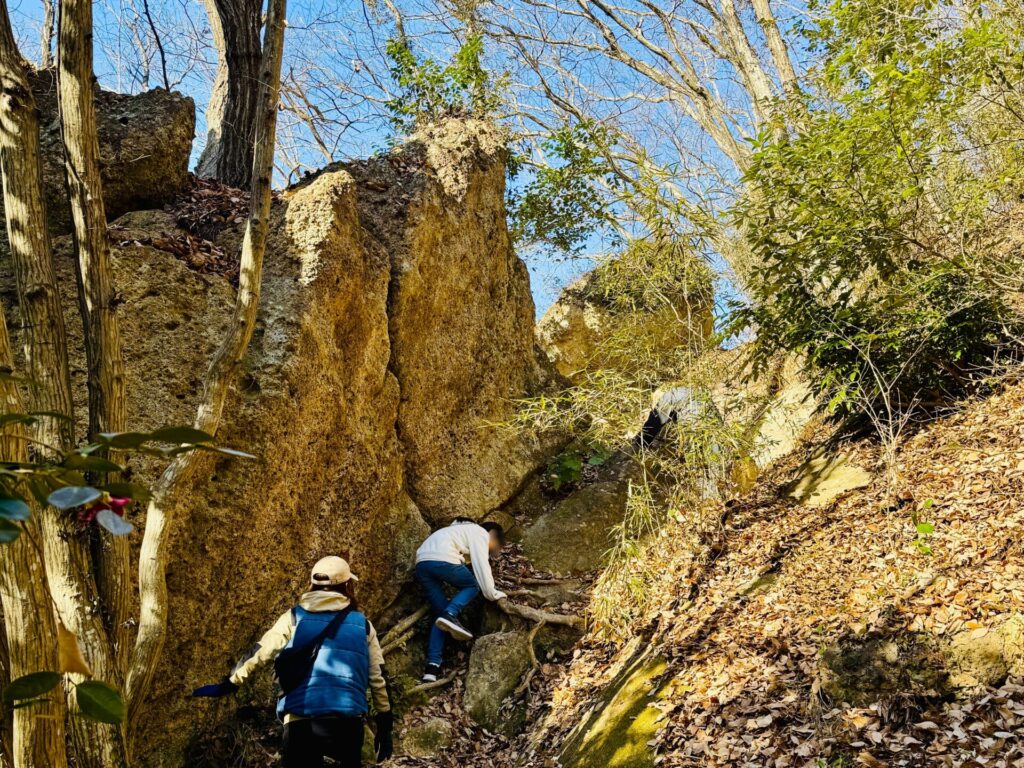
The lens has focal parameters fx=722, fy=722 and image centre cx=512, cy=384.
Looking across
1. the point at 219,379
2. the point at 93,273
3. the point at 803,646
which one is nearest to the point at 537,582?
the point at 803,646

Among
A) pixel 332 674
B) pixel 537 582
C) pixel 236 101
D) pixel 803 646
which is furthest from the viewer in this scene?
pixel 236 101

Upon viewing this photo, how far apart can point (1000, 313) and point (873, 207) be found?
1.64 meters

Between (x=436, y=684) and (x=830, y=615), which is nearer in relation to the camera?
(x=830, y=615)

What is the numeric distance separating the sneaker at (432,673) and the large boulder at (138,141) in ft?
17.6

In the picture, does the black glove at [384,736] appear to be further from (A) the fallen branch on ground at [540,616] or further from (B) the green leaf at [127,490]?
(B) the green leaf at [127,490]

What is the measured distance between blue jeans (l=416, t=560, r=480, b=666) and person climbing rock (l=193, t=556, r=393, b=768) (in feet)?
7.42

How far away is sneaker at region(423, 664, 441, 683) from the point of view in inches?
267

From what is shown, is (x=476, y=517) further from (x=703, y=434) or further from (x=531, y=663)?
(x=703, y=434)

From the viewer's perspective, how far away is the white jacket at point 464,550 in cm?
724

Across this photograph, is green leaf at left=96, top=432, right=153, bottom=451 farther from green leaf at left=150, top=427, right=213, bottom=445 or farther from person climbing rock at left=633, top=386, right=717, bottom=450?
person climbing rock at left=633, top=386, right=717, bottom=450

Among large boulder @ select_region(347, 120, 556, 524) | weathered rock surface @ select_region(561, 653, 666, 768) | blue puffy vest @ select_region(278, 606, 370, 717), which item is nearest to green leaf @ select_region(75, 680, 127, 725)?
blue puffy vest @ select_region(278, 606, 370, 717)

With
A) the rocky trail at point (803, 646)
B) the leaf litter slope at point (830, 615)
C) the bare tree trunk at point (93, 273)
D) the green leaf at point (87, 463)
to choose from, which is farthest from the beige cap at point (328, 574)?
the green leaf at point (87, 463)

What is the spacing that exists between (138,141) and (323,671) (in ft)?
18.5

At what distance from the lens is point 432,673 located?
6.81 meters
